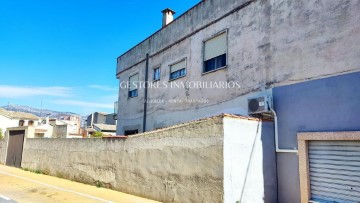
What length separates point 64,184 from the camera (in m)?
11.3


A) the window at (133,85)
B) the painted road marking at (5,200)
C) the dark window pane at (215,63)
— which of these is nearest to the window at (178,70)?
the dark window pane at (215,63)

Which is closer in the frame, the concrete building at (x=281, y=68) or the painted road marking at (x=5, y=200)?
the concrete building at (x=281, y=68)

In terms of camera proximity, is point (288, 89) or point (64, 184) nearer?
point (288, 89)

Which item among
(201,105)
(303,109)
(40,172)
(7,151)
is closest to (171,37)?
(201,105)

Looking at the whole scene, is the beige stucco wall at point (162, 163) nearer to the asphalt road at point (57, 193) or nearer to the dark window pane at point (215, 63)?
the asphalt road at point (57, 193)

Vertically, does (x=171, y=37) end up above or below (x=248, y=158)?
above

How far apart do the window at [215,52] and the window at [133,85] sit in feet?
20.8

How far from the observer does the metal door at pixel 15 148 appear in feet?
59.8

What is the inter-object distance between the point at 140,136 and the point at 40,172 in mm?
9465

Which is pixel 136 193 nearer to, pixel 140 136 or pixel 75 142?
pixel 140 136

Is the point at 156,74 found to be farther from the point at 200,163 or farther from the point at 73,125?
the point at 73,125

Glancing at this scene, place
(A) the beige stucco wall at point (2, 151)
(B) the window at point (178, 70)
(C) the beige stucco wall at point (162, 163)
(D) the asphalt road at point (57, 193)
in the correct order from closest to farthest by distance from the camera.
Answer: (C) the beige stucco wall at point (162, 163) < (D) the asphalt road at point (57, 193) < (B) the window at point (178, 70) < (A) the beige stucco wall at point (2, 151)

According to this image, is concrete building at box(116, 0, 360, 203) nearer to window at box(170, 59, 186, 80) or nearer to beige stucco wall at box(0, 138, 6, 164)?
window at box(170, 59, 186, 80)

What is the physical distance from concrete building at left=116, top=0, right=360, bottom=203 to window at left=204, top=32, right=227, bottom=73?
4 centimetres
